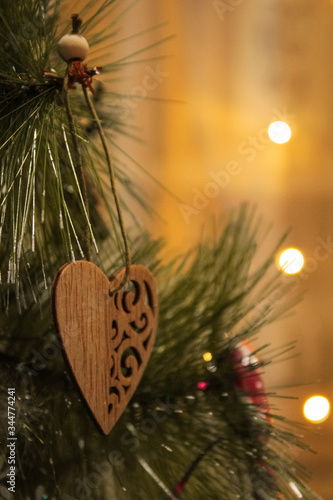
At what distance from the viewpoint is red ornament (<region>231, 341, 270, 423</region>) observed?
0.38 meters

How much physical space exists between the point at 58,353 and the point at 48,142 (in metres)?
Answer: 0.13

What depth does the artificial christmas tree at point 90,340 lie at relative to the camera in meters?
0.29

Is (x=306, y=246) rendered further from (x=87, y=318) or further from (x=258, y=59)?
(x=87, y=318)

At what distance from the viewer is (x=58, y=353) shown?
344mm

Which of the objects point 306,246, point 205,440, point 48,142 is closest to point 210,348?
point 205,440

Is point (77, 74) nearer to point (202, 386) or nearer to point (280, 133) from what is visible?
point (202, 386)
